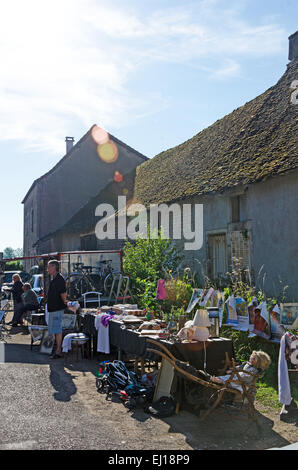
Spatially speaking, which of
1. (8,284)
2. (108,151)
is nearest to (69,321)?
(8,284)

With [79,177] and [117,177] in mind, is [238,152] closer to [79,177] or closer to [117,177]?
[117,177]

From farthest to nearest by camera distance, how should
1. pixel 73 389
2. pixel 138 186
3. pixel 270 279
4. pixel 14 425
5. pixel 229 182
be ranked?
pixel 138 186 → pixel 229 182 → pixel 270 279 → pixel 73 389 → pixel 14 425

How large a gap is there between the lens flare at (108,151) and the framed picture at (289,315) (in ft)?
73.3

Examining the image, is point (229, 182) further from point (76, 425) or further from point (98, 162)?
point (98, 162)

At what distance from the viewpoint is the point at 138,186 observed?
21641 mm

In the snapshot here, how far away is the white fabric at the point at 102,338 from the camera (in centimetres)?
854

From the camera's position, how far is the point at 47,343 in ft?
32.8

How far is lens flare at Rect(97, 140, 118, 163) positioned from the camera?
2822 centimetres

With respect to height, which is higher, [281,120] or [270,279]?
[281,120]

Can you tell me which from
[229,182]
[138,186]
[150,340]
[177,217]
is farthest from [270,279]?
[138,186]

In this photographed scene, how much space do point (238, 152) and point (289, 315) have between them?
7.83 m

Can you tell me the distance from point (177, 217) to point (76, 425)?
10.2 metres

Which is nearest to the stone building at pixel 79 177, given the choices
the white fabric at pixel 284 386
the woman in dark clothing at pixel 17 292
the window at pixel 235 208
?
the woman in dark clothing at pixel 17 292

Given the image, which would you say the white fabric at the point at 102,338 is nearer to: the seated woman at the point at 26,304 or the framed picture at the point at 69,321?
the framed picture at the point at 69,321
